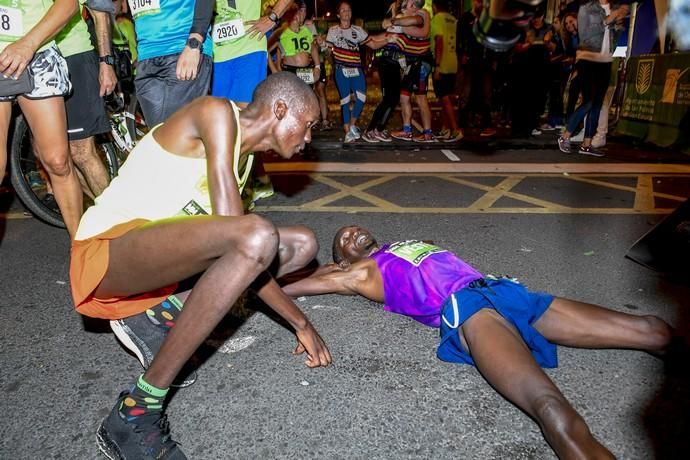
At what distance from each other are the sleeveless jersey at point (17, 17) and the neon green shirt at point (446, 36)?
6.97m

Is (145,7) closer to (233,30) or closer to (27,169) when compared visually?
(233,30)

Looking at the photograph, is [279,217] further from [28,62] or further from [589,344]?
[589,344]

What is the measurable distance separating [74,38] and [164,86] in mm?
702

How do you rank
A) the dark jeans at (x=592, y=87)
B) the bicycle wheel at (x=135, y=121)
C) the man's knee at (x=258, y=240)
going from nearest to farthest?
1. the man's knee at (x=258, y=240)
2. the bicycle wheel at (x=135, y=121)
3. the dark jeans at (x=592, y=87)

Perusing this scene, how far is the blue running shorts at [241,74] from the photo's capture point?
395 centimetres

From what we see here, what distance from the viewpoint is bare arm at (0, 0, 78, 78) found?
103 inches

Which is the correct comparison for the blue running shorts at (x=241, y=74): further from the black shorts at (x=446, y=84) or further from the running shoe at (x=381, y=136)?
the black shorts at (x=446, y=84)

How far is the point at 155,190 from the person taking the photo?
1.90 m

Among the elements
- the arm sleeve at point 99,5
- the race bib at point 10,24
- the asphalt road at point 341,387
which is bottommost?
the asphalt road at point 341,387

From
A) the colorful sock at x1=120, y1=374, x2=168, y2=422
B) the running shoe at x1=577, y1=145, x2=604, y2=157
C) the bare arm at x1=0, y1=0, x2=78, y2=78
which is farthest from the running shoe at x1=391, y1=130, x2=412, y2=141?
the colorful sock at x1=120, y1=374, x2=168, y2=422

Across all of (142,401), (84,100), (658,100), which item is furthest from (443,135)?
(142,401)

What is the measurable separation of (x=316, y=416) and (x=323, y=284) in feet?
3.08

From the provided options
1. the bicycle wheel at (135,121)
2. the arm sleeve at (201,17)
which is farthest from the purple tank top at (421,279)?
the bicycle wheel at (135,121)

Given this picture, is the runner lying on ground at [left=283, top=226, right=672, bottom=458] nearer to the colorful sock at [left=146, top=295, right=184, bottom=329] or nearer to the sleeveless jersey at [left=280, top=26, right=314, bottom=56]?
the colorful sock at [left=146, top=295, right=184, bottom=329]
